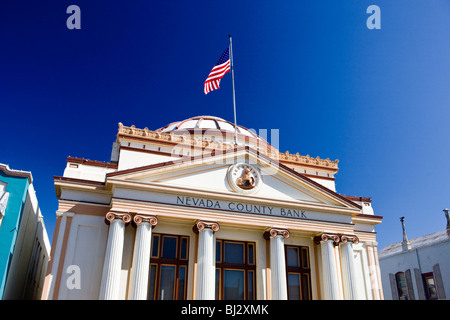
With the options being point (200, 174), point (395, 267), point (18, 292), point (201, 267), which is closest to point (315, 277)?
point (201, 267)

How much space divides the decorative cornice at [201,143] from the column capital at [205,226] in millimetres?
5920

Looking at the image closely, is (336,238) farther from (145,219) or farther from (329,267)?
(145,219)

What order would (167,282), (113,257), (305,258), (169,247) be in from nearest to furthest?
(113,257) < (167,282) < (169,247) < (305,258)

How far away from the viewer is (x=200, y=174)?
19.5 meters

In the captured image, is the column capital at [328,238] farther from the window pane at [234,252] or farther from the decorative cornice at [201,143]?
the decorative cornice at [201,143]

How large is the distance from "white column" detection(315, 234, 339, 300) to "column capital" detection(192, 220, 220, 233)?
229 inches

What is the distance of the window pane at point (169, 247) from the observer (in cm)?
1862

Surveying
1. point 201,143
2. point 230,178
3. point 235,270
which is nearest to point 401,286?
point 235,270

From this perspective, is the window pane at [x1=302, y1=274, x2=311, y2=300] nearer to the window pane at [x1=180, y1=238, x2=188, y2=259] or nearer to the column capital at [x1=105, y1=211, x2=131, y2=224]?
the window pane at [x1=180, y1=238, x2=188, y2=259]

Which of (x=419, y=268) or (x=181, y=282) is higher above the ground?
(x=419, y=268)

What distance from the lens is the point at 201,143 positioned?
25219 mm

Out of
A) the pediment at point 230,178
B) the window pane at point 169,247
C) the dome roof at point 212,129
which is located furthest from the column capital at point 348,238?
the dome roof at point 212,129

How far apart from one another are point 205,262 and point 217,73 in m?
12.6
